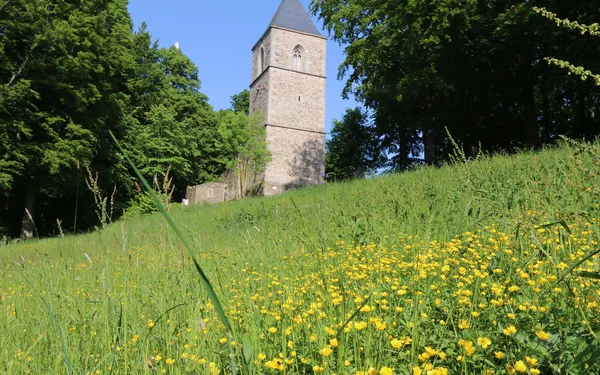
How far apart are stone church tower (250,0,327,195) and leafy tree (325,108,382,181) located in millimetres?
6696

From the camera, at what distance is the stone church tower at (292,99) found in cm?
3291

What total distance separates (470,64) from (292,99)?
722 inches

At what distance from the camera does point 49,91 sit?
18.0 m

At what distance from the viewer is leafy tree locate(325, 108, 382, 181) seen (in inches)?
1581

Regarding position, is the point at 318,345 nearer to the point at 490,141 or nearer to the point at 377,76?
the point at 377,76

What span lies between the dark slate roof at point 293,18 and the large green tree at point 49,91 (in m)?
19.0

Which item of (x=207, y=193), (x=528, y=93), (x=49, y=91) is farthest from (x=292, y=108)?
Result: (x=528, y=93)

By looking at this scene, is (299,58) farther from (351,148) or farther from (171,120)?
(171,120)

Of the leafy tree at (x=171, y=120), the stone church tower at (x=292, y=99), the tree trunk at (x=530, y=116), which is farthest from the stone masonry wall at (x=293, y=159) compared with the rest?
the tree trunk at (x=530, y=116)

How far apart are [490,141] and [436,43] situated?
10.4 meters

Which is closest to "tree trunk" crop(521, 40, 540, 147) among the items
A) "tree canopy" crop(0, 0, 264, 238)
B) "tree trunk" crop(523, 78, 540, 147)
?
"tree trunk" crop(523, 78, 540, 147)

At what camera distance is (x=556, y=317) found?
1.59 m

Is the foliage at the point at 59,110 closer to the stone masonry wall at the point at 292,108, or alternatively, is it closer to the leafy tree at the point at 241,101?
the stone masonry wall at the point at 292,108

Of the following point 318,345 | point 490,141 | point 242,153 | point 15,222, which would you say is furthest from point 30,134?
point 490,141
